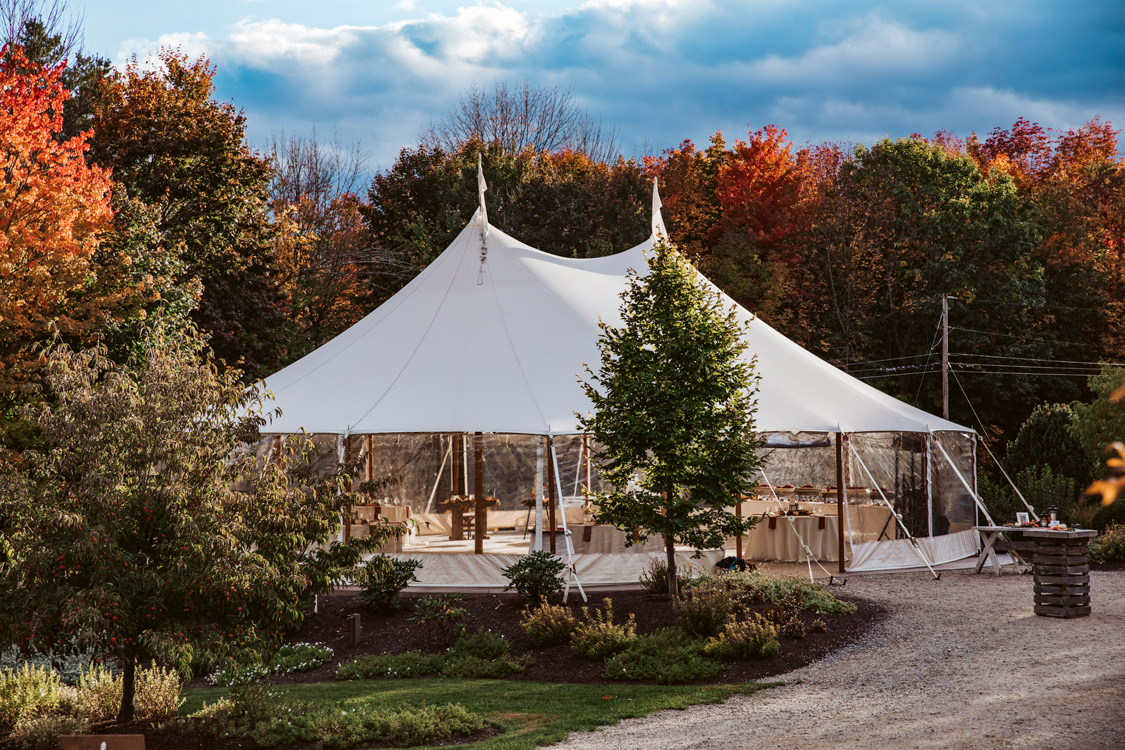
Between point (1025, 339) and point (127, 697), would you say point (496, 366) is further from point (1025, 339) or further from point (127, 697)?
point (1025, 339)

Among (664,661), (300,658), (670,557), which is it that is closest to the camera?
(664,661)

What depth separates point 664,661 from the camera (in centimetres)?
848

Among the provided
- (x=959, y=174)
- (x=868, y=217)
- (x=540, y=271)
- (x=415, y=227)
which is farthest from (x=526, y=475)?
(x=959, y=174)

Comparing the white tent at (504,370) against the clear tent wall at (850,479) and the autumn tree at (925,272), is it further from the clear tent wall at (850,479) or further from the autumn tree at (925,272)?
the autumn tree at (925,272)

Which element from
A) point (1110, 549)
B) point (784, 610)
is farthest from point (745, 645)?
→ point (1110, 549)

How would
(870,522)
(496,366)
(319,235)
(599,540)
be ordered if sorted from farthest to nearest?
1. (319,235)
2. (870,522)
3. (496,366)
4. (599,540)

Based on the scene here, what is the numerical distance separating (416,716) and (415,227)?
2339cm

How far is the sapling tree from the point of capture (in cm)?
641

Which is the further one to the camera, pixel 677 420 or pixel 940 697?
pixel 677 420

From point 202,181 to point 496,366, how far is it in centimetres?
1046

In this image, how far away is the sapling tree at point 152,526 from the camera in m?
6.41

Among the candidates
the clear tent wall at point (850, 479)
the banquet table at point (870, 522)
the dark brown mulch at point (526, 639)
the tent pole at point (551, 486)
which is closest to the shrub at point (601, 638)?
the dark brown mulch at point (526, 639)

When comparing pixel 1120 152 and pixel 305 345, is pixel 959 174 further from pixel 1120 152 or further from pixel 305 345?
pixel 305 345

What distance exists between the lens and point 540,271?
16219 millimetres
